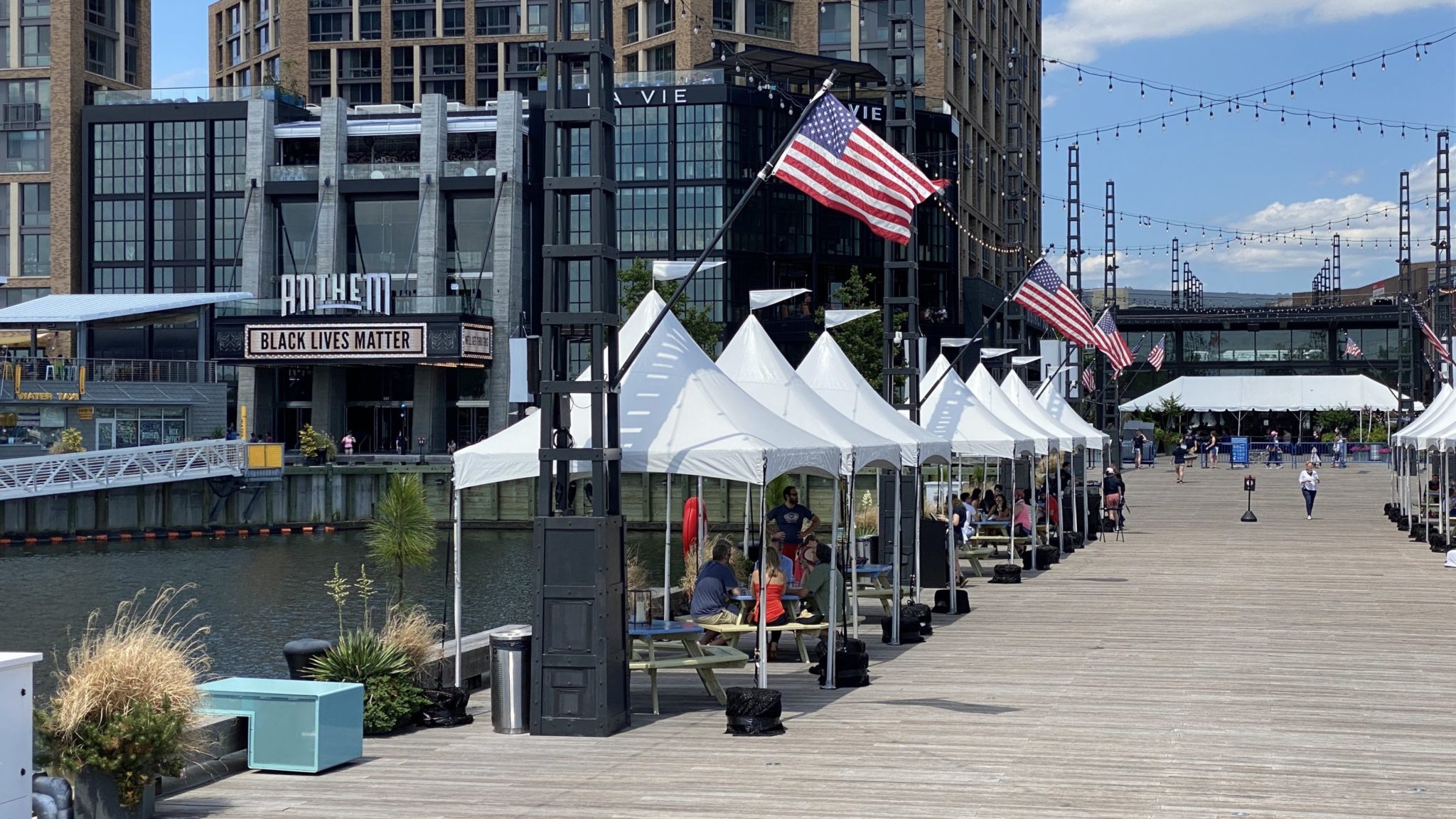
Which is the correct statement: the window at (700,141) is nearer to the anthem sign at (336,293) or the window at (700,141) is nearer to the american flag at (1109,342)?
the anthem sign at (336,293)

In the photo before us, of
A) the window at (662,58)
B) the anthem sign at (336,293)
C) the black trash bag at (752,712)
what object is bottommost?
the black trash bag at (752,712)

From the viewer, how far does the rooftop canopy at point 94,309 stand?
6700cm

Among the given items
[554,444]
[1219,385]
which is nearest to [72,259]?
[1219,385]

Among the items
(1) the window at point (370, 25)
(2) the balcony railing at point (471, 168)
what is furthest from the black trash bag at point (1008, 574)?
(1) the window at point (370, 25)

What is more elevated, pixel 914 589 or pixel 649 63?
pixel 649 63

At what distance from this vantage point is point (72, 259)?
3605 inches

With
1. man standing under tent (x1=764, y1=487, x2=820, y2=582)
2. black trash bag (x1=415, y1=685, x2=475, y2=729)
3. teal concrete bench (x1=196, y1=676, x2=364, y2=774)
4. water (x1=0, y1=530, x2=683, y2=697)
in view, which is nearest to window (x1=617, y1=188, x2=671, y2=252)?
water (x1=0, y1=530, x2=683, y2=697)

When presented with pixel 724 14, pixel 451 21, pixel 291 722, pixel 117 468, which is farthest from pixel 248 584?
pixel 451 21

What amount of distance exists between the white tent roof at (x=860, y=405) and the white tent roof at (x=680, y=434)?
196 inches

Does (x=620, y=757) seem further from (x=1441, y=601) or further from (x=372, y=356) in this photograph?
(x=372, y=356)

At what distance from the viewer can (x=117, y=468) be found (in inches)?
2303

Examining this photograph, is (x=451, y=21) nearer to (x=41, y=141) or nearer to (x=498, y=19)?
(x=498, y=19)

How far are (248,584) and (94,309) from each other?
30.3 m

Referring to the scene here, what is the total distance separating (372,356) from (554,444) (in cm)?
6856
